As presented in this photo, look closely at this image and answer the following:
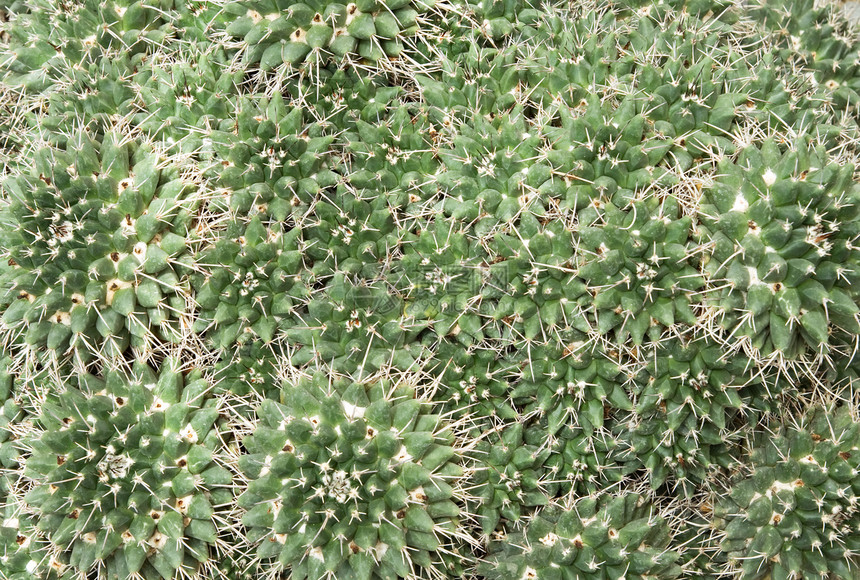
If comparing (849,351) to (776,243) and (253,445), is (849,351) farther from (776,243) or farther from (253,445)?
(253,445)

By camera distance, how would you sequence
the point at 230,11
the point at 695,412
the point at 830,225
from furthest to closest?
the point at 230,11 < the point at 695,412 < the point at 830,225

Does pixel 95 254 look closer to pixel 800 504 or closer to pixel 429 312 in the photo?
pixel 429 312

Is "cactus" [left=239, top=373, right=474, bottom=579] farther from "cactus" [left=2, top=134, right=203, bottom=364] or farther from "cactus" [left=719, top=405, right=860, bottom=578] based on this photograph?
"cactus" [left=719, top=405, right=860, bottom=578]

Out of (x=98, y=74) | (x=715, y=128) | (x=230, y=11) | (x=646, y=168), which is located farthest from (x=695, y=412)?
(x=98, y=74)

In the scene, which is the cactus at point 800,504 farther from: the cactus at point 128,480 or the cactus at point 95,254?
the cactus at point 95,254

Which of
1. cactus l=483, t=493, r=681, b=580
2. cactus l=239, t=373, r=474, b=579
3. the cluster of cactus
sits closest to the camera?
cactus l=239, t=373, r=474, b=579

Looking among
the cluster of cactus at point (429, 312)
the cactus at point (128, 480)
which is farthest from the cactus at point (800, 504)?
the cactus at point (128, 480)

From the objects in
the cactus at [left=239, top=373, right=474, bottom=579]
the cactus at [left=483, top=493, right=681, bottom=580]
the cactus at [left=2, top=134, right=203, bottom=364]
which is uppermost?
the cactus at [left=2, top=134, right=203, bottom=364]

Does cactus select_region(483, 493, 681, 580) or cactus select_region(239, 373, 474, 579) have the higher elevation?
cactus select_region(239, 373, 474, 579)

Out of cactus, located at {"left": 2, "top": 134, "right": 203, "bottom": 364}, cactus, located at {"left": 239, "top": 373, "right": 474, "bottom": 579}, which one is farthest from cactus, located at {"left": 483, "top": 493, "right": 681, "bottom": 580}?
cactus, located at {"left": 2, "top": 134, "right": 203, "bottom": 364}
